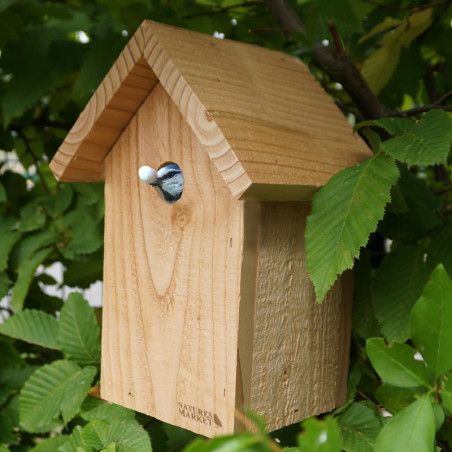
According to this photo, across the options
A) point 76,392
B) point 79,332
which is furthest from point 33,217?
point 76,392

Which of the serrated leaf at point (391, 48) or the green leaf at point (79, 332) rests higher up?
the serrated leaf at point (391, 48)

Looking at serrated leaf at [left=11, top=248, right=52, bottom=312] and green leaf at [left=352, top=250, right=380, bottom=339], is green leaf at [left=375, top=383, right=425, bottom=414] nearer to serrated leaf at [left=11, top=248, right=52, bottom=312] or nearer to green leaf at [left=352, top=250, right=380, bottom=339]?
green leaf at [left=352, top=250, right=380, bottom=339]

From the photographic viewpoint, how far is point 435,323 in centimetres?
66

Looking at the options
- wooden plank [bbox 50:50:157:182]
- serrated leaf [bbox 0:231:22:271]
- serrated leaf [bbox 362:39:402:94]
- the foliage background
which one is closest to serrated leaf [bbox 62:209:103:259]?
the foliage background

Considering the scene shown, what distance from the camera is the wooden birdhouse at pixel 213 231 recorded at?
2.68 feet

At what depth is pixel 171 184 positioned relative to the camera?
91cm

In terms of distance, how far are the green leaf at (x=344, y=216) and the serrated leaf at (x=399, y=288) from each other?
0.20 m

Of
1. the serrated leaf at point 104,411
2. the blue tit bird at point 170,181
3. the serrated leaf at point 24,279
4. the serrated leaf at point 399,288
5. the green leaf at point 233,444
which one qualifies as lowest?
the serrated leaf at point 104,411

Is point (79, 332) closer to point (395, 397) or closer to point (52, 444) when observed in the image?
point (52, 444)

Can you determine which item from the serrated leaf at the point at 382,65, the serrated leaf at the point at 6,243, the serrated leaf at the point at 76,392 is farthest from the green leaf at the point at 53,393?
the serrated leaf at the point at 382,65

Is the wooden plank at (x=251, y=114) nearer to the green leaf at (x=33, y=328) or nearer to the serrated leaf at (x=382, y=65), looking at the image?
the serrated leaf at (x=382, y=65)

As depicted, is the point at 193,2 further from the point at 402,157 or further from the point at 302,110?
the point at 402,157

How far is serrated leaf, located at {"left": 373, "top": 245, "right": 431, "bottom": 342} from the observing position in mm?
908

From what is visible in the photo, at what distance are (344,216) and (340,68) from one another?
42 centimetres
